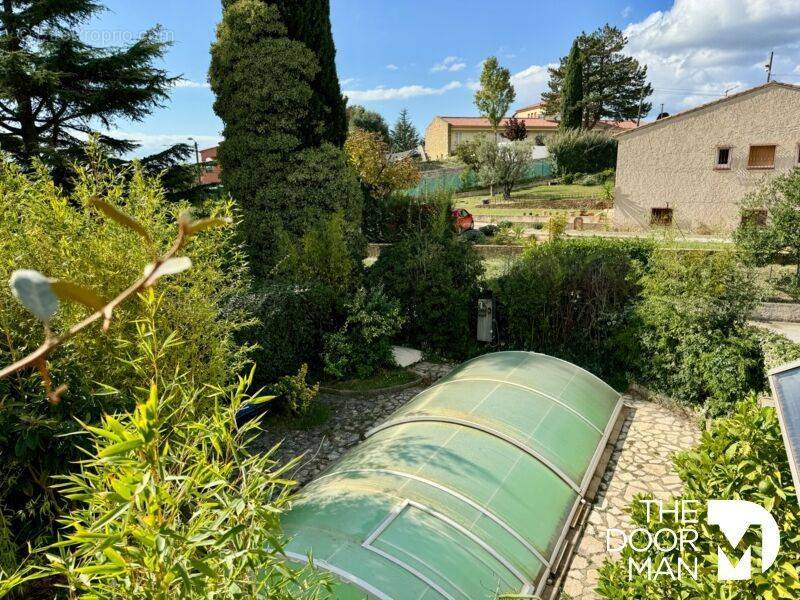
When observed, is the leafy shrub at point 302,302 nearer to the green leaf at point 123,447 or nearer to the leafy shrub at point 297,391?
the leafy shrub at point 297,391

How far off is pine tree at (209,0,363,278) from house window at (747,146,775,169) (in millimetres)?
19532

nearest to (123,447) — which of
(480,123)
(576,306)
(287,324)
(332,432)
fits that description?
(332,432)

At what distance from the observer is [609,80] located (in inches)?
1941

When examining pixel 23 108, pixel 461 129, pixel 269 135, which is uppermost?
pixel 461 129

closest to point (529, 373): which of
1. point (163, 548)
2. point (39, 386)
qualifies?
point (39, 386)

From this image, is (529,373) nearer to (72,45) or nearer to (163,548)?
(163,548)

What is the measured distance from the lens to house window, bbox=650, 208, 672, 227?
24828 millimetres

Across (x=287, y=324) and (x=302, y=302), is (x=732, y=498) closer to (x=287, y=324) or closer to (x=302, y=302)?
(x=287, y=324)

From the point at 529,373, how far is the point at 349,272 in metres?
5.01

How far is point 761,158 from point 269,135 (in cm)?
2189

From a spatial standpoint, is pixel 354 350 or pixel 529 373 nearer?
pixel 529 373

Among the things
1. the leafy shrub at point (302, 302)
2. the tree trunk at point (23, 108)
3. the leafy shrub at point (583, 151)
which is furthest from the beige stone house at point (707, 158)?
the tree trunk at point (23, 108)

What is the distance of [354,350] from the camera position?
11.3 m

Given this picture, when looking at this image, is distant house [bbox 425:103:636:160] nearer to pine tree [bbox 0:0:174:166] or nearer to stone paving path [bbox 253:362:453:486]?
pine tree [bbox 0:0:174:166]
